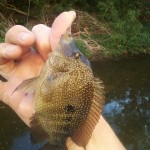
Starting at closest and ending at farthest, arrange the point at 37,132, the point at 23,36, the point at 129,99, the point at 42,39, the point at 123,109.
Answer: the point at 37,132
the point at 23,36
the point at 42,39
the point at 123,109
the point at 129,99

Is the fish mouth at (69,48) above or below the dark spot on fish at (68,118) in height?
above

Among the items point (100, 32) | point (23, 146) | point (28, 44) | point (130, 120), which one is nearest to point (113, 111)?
point (130, 120)

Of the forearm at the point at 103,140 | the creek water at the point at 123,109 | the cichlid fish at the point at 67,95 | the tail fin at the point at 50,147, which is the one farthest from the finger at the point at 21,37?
the creek water at the point at 123,109

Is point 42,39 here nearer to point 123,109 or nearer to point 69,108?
point 69,108

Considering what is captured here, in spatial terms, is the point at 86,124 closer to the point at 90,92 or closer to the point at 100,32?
the point at 90,92

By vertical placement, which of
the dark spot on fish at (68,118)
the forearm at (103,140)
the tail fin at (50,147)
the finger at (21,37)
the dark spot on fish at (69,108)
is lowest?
the forearm at (103,140)

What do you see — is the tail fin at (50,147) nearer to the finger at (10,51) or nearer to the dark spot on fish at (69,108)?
the dark spot on fish at (69,108)

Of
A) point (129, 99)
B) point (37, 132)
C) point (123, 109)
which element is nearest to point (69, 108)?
point (37, 132)
